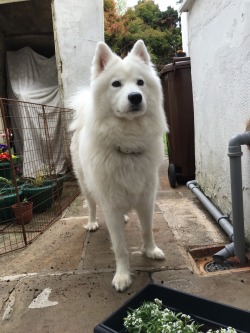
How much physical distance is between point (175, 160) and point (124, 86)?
2.32 m

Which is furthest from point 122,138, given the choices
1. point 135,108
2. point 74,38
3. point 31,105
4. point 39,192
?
point 74,38

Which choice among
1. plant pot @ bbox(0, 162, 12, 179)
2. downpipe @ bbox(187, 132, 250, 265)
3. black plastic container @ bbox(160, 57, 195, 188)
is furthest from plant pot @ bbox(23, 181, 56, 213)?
downpipe @ bbox(187, 132, 250, 265)

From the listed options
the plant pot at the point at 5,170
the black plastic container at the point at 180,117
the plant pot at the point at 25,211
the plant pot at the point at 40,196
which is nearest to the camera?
the plant pot at the point at 25,211

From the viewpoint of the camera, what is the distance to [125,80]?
212 centimetres

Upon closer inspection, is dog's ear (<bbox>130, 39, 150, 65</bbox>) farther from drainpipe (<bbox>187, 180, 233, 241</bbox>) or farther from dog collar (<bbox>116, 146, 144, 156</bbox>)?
drainpipe (<bbox>187, 180, 233, 241</bbox>)

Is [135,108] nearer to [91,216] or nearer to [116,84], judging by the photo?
[116,84]

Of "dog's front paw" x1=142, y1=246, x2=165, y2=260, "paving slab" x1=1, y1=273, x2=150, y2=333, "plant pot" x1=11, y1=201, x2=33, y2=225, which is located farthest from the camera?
"plant pot" x1=11, y1=201, x2=33, y2=225

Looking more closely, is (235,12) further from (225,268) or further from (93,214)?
(93,214)

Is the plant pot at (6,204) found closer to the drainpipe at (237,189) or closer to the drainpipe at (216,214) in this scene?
the drainpipe at (216,214)

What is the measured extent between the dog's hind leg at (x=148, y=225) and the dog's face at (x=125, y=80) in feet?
2.27

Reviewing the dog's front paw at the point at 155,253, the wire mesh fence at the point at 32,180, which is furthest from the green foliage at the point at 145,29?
the dog's front paw at the point at 155,253

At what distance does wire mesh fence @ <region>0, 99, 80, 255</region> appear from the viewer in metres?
3.16

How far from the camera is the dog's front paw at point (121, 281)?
203cm

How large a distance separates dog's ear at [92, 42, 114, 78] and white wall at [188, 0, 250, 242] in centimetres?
95
